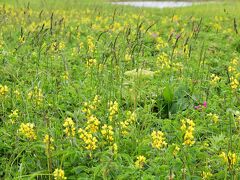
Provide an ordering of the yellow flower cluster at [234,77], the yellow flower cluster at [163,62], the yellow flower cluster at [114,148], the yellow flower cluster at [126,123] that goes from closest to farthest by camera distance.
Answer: the yellow flower cluster at [114,148] < the yellow flower cluster at [126,123] < the yellow flower cluster at [234,77] < the yellow flower cluster at [163,62]

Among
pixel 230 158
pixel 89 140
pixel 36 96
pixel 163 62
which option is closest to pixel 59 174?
pixel 89 140

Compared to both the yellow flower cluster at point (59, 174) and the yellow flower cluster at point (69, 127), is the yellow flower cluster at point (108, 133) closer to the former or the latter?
the yellow flower cluster at point (69, 127)

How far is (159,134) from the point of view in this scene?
2.80 meters


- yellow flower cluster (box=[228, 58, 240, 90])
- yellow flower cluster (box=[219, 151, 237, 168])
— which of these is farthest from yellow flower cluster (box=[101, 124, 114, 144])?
yellow flower cluster (box=[228, 58, 240, 90])

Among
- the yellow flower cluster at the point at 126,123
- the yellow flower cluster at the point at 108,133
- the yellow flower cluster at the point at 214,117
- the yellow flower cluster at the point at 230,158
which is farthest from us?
the yellow flower cluster at the point at 214,117

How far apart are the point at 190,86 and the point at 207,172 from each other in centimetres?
193

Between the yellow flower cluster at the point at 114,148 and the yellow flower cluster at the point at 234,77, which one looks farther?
the yellow flower cluster at the point at 234,77

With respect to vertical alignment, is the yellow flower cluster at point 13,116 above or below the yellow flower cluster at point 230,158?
below

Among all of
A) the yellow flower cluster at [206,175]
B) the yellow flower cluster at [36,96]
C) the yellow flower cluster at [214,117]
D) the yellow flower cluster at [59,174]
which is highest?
the yellow flower cluster at [36,96]

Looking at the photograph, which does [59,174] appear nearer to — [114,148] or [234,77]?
[114,148]

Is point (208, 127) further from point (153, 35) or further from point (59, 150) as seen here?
point (153, 35)

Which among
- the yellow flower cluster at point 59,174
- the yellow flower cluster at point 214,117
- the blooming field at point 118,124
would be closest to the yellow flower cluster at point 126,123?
the blooming field at point 118,124

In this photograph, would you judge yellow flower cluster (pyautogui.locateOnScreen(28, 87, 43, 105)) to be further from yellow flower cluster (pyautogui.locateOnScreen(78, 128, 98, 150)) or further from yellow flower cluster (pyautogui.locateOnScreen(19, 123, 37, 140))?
yellow flower cluster (pyautogui.locateOnScreen(78, 128, 98, 150))

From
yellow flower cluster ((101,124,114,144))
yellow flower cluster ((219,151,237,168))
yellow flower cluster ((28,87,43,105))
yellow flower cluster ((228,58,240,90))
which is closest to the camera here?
yellow flower cluster ((219,151,237,168))
